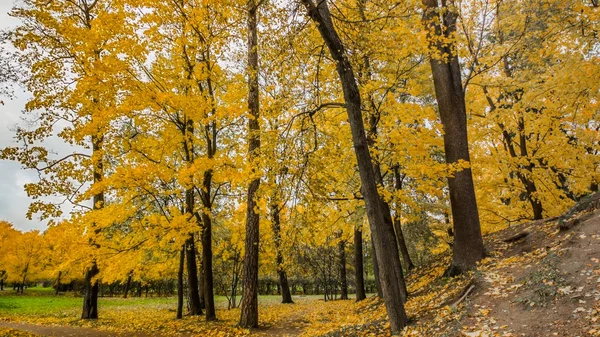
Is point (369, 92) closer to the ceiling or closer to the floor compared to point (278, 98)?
closer to the ceiling

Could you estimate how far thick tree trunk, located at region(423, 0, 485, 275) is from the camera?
743cm

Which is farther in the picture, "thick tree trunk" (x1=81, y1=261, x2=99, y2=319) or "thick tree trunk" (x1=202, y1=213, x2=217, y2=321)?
"thick tree trunk" (x1=81, y1=261, x2=99, y2=319)

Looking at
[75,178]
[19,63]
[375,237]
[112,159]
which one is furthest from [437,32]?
[19,63]

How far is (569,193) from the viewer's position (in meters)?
13.2

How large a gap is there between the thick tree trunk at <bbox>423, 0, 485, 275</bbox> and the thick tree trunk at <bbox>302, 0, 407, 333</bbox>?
117 inches

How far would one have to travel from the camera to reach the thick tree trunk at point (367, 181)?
5.10 metres

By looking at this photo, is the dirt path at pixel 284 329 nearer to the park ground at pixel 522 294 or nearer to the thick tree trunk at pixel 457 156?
the park ground at pixel 522 294

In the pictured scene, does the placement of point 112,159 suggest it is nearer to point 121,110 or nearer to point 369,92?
point 121,110

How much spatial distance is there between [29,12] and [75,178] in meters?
A: 4.78

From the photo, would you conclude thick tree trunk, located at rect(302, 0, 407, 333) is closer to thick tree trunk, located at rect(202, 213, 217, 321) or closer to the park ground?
the park ground

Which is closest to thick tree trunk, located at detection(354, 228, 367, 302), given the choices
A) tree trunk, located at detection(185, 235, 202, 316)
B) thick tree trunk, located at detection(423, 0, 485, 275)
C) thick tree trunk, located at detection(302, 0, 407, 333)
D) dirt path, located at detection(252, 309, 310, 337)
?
dirt path, located at detection(252, 309, 310, 337)

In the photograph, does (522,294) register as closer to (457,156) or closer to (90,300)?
(457,156)

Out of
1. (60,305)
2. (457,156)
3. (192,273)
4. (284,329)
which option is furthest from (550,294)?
(60,305)

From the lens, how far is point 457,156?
7.78 meters
